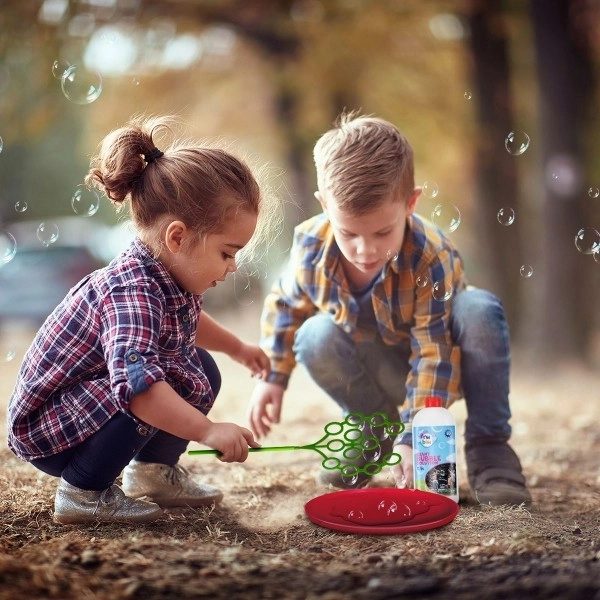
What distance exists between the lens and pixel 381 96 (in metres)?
9.27

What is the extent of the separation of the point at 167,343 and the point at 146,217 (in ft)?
1.14

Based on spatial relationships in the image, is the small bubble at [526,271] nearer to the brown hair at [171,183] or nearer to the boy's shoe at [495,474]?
the boy's shoe at [495,474]

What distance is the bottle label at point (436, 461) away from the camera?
2553mm

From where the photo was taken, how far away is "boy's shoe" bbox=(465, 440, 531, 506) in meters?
2.64

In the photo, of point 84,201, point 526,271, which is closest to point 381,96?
point 526,271

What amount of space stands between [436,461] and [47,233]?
153 centimetres

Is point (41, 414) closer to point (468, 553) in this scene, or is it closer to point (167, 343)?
point (167, 343)

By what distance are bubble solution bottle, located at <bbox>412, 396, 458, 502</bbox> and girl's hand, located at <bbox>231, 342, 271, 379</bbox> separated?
550 mm

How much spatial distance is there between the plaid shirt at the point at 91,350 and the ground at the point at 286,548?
0.85ft

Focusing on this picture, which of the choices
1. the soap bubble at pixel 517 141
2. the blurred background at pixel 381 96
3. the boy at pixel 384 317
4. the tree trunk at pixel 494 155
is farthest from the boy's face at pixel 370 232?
the tree trunk at pixel 494 155

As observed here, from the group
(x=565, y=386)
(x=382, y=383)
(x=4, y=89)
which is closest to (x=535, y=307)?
(x=565, y=386)

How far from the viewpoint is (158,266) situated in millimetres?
2365

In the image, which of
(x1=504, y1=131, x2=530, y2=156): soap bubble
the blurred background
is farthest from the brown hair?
the blurred background

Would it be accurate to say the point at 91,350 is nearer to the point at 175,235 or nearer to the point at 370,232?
the point at 175,235
